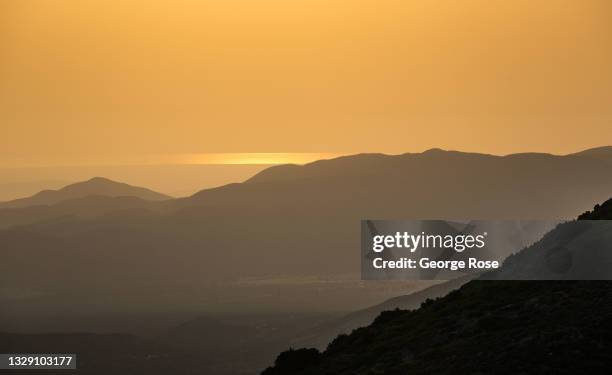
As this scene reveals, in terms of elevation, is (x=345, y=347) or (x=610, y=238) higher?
(x=610, y=238)

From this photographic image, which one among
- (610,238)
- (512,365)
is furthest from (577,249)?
(512,365)

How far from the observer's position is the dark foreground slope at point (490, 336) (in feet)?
183

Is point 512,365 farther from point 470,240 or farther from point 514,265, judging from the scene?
point 470,240

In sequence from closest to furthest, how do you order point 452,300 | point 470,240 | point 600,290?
point 600,290 → point 452,300 → point 470,240

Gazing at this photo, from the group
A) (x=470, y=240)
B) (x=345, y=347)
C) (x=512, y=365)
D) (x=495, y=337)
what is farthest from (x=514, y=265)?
(x=470, y=240)

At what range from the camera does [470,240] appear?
18700 centimetres

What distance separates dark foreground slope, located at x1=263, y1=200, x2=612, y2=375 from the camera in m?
55.8

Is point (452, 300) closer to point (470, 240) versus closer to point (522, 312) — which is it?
point (522, 312)

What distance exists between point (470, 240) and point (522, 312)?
122m

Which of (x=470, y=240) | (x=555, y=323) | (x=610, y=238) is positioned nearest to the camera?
(x=555, y=323)

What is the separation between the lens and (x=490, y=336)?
6256 centimetres

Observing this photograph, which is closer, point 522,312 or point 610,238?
point 522,312

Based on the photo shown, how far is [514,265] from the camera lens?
80125mm

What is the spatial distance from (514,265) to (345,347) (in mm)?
12491
